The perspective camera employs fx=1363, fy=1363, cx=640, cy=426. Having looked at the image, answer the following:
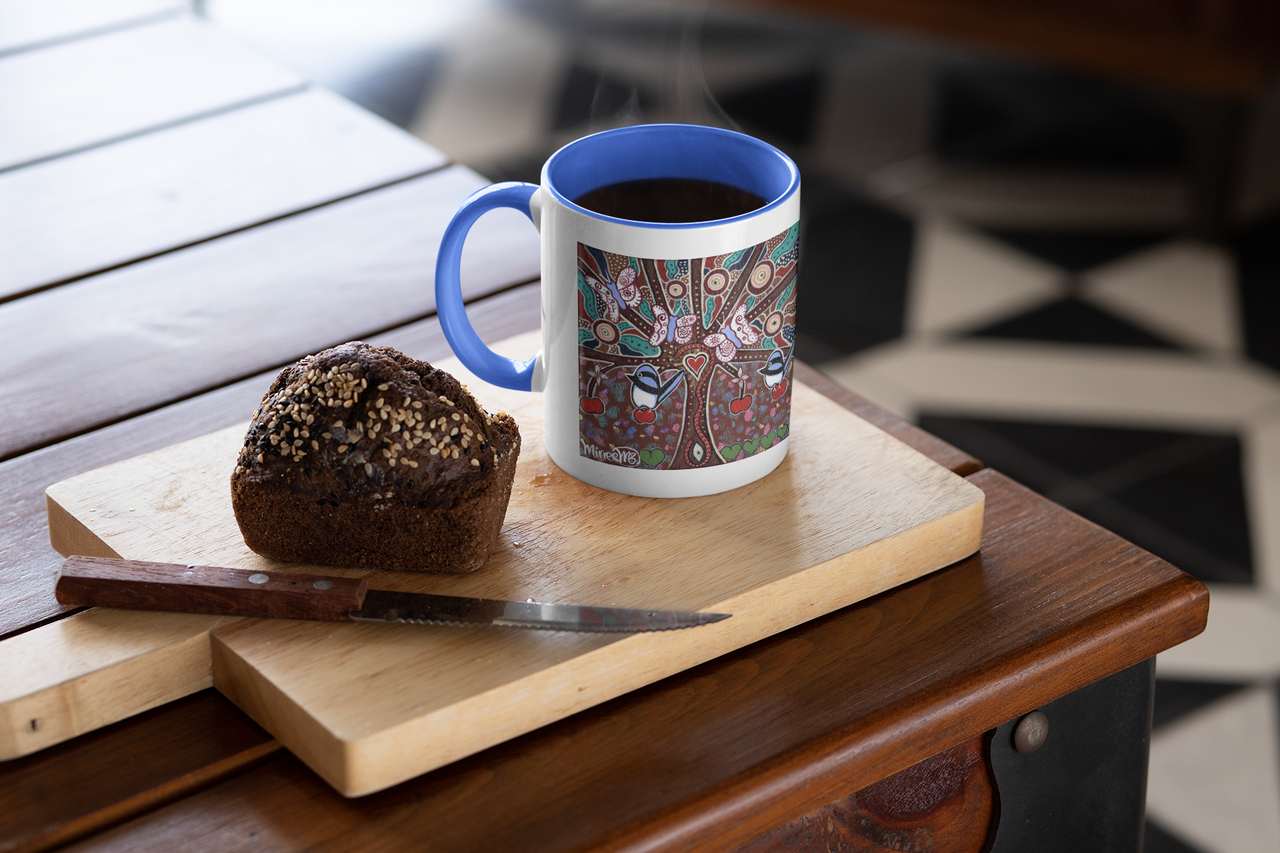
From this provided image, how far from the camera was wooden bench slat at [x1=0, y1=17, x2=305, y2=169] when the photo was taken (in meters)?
1.14

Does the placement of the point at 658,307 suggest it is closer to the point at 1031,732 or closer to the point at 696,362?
the point at 696,362

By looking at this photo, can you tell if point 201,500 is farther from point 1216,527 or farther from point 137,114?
point 1216,527

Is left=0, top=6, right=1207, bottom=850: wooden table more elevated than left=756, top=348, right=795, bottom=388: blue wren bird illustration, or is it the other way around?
left=756, top=348, right=795, bottom=388: blue wren bird illustration

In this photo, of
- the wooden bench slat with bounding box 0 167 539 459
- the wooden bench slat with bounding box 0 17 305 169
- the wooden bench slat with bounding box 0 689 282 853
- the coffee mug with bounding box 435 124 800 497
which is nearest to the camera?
the wooden bench slat with bounding box 0 689 282 853

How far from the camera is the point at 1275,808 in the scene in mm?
1436

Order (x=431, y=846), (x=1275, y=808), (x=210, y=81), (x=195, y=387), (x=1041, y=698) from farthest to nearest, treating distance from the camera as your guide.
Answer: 1. (x=1275, y=808)
2. (x=210, y=81)
3. (x=195, y=387)
4. (x=1041, y=698)
5. (x=431, y=846)

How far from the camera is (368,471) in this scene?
0.62 meters

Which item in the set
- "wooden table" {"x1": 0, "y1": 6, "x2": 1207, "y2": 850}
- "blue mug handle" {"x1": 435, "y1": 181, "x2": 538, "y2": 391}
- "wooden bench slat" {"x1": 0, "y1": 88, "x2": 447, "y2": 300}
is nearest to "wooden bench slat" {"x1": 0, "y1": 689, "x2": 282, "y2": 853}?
"wooden table" {"x1": 0, "y1": 6, "x2": 1207, "y2": 850}

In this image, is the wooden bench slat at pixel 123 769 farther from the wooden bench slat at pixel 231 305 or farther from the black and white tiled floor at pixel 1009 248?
the black and white tiled floor at pixel 1009 248

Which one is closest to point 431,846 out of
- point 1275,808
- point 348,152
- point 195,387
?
point 195,387

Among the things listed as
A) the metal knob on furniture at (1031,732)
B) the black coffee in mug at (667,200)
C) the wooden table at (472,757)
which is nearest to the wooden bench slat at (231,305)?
the wooden table at (472,757)

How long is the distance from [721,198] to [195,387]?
14.0 inches

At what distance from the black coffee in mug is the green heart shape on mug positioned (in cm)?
13

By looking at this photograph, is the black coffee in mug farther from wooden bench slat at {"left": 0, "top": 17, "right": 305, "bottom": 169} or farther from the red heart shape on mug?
wooden bench slat at {"left": 0, "top": 17, "right": 305, "bottom": 169}
